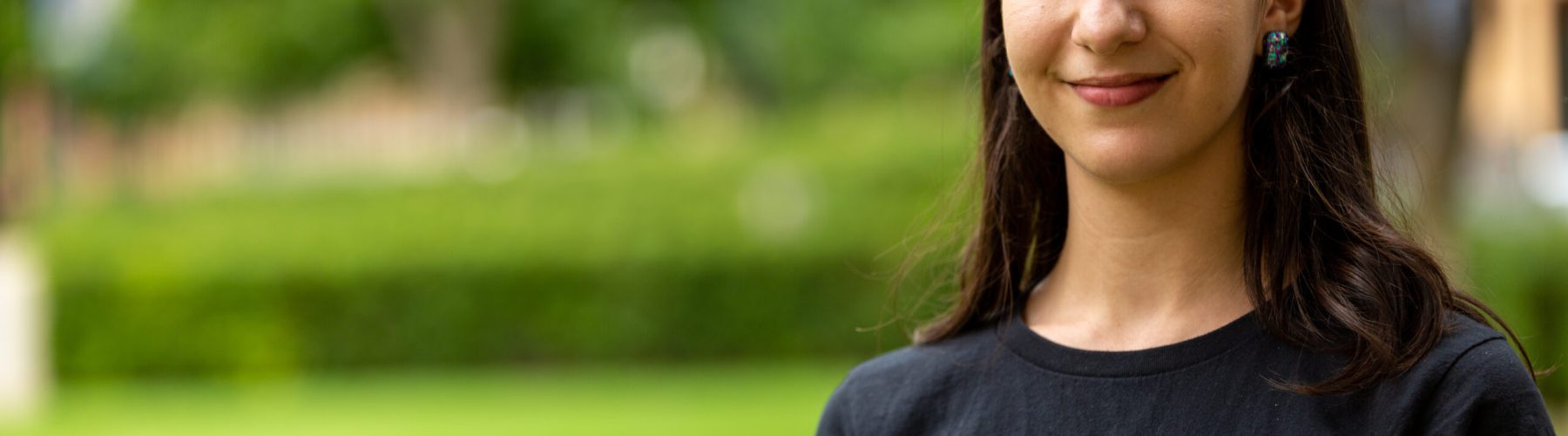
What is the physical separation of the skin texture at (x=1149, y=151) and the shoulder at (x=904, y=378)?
0.10m

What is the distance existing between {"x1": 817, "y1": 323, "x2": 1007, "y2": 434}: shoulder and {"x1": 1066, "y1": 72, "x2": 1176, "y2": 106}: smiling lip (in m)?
0.36

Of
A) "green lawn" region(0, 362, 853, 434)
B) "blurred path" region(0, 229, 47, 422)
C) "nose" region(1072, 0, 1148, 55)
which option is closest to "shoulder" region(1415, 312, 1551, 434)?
"nose" region(1072, 0, 1148, 55)

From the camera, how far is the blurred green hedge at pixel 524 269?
46.7 feet

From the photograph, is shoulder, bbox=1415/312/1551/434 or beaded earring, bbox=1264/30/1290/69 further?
beaded earring, bbox=1264/30/1290/69

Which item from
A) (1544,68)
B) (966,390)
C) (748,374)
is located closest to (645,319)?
(748,374)

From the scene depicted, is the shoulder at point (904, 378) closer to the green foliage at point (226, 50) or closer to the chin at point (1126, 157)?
the chin at point (1126, 157)

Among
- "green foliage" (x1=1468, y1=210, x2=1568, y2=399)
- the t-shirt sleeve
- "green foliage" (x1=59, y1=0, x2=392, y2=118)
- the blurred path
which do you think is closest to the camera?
the t-shirt sleeve

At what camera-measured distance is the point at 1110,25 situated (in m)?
1.83

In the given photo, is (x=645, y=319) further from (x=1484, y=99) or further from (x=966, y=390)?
(x=966, y=390)

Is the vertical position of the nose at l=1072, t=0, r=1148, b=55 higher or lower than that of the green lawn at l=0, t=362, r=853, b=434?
higher

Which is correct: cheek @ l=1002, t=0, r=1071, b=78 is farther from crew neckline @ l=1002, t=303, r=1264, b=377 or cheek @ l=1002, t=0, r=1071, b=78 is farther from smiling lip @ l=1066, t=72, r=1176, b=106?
crew neckline @ l=1002, t=303, r=1264, b=377

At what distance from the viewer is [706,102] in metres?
31.8

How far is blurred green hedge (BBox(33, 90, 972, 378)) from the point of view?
14.2 meters

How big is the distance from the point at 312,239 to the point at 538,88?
15540 millimetres
